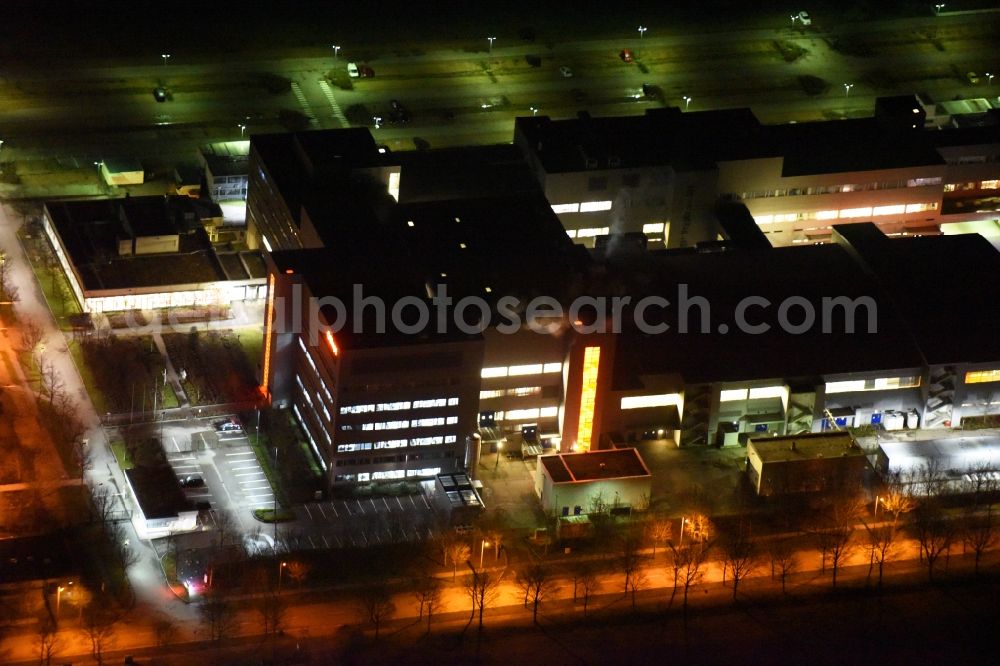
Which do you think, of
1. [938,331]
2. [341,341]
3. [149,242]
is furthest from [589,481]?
[149,242]

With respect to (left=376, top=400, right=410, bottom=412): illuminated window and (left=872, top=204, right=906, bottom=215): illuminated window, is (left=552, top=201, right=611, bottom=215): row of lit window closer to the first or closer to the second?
(left=872, top=204, right=906, bottom=215): illuminated window

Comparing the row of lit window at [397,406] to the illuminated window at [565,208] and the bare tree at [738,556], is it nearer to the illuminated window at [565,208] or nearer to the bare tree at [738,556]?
the bare tree at [738,556]

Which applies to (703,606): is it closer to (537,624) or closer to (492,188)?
(537,624)

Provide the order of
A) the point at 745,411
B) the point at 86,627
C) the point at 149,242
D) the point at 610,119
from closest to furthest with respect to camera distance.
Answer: the point at 86,627 < the point at 745,411 < the point at 149,242 < the point at 610,119

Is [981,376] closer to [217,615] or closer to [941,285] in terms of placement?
[941,285]

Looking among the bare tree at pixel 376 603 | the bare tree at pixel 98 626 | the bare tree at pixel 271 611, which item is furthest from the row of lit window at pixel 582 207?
the bare tree at pixel 98 626
